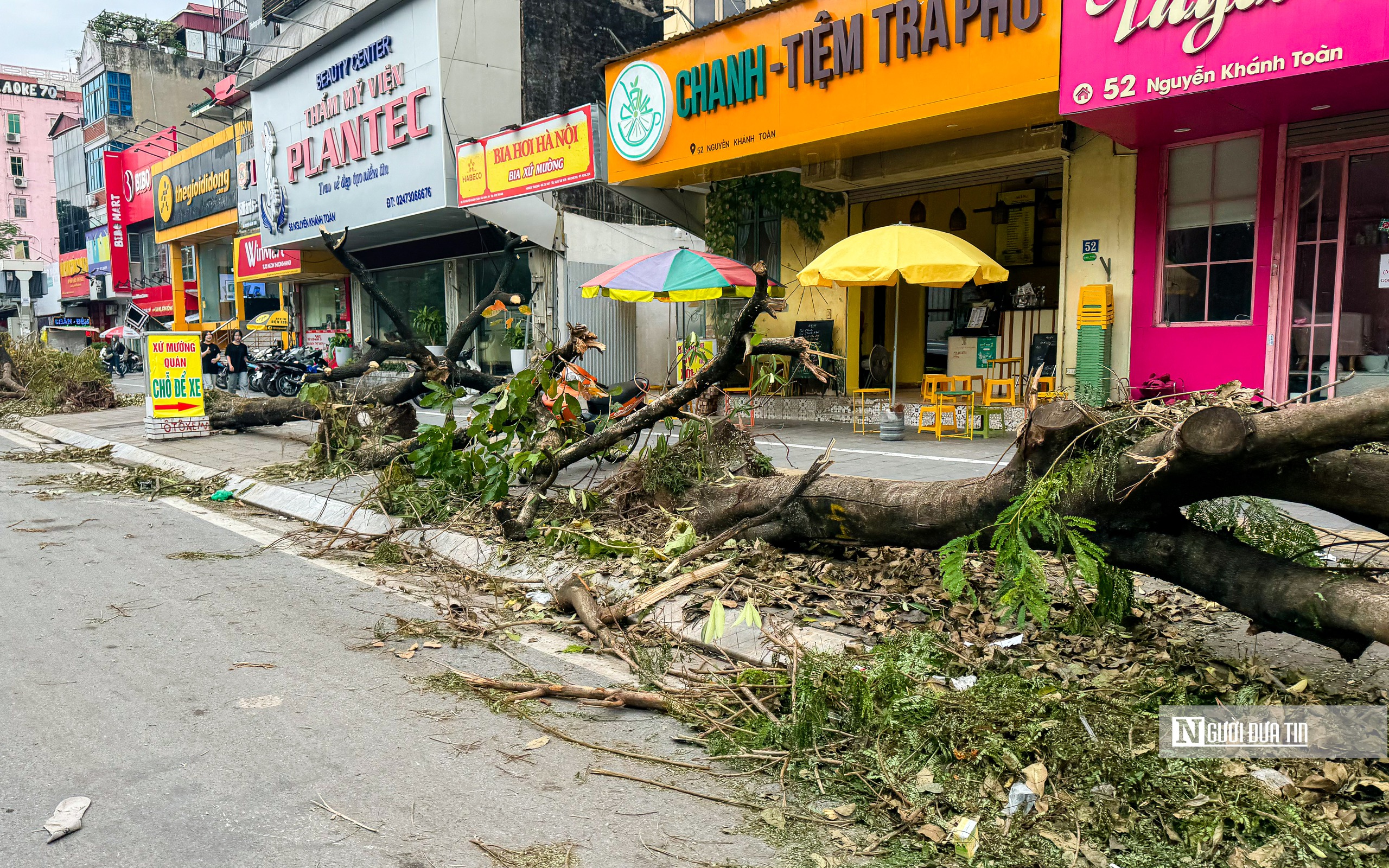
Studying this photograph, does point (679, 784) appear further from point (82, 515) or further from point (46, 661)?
point (82, 515)

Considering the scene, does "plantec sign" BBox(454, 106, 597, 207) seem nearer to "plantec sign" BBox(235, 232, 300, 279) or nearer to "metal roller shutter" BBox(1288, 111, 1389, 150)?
"metal roller shutter" BBox(1288, 111, 1389, 150)

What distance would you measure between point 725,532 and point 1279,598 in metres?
2.91

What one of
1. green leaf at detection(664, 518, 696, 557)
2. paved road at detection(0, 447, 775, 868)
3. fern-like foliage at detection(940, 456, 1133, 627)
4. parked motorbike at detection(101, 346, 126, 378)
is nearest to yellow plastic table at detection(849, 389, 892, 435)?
green leaf at detection(664, 518, 696, 557)

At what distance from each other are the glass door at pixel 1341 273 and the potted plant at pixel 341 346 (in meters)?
21.7

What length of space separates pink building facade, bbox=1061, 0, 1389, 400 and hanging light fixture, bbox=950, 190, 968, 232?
17.2 feet

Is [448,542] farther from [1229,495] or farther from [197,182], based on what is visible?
[197,182]

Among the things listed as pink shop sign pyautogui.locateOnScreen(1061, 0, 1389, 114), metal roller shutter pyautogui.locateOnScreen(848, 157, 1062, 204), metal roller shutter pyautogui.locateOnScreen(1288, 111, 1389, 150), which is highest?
pink shop sign pyautogui.locateOnScreen(1061, 0, 1389, 114)

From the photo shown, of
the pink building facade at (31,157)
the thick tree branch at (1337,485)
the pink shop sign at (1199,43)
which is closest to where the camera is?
the thick tree branch at (1337,485)

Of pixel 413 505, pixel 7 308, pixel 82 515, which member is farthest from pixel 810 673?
pixel 7 308

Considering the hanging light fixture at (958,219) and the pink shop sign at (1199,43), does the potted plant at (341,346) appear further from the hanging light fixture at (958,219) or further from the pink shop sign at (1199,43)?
the pink shop sign at (1199,43)

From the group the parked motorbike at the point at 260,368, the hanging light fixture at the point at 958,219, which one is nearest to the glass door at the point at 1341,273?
the hanging light fixture at the point at 958,219

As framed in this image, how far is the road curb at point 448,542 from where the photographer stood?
448cm

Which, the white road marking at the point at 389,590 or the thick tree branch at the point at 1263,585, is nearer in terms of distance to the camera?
the thick tree branch at the point at 1263,585

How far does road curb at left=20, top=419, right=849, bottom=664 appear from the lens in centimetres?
448
